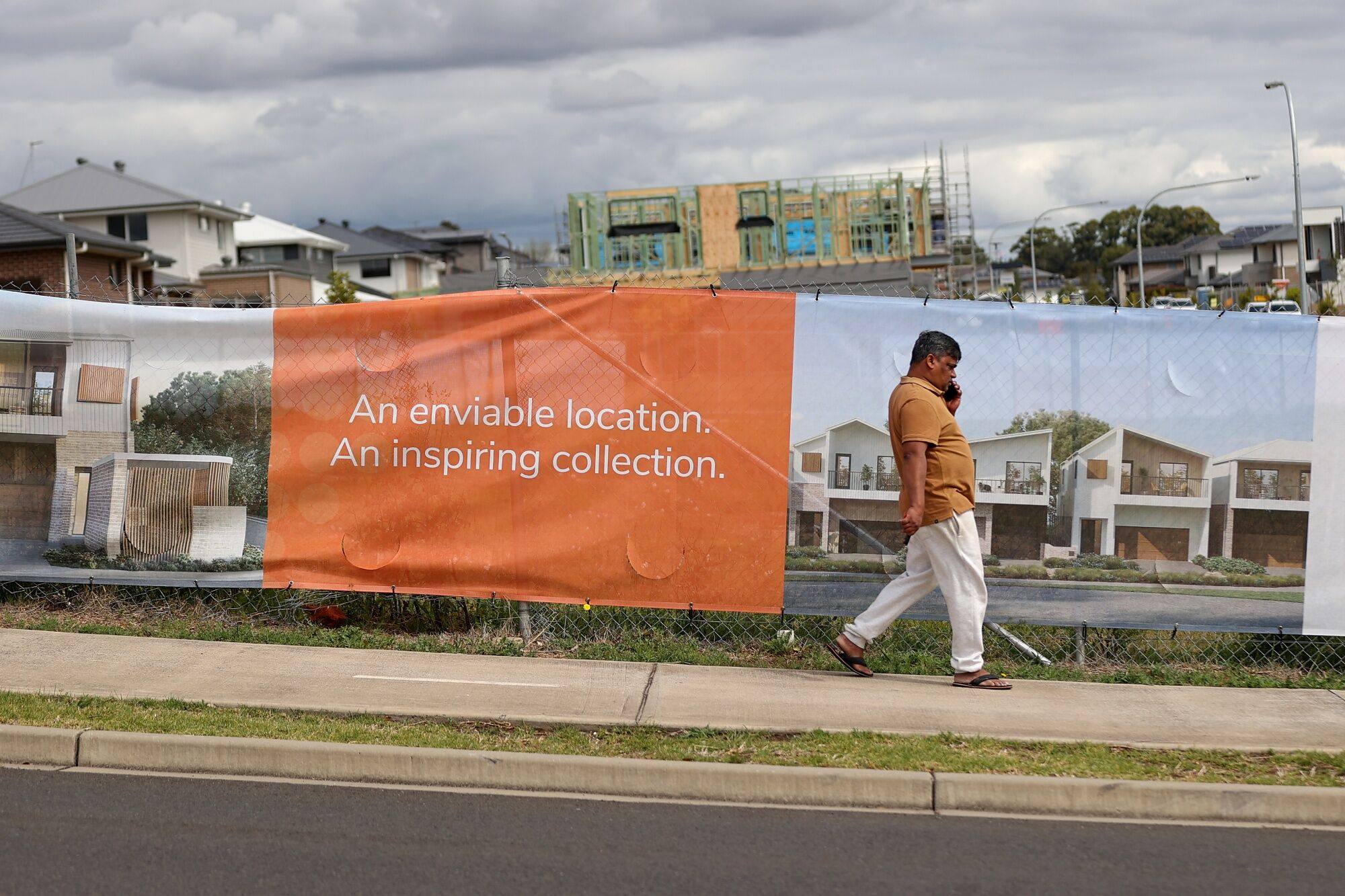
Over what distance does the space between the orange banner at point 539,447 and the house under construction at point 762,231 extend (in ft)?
156

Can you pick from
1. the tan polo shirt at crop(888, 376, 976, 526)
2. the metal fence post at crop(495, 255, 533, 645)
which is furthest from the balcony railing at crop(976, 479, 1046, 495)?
the metal fence post at crop(495, 255, 533, 645)

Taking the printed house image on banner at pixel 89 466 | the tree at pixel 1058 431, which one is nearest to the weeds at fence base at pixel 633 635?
the printed house image on banner at pixel 89 466

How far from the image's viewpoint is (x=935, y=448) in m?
6.90

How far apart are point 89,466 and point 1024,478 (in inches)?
223

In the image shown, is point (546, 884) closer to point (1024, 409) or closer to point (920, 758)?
point (920, 758)

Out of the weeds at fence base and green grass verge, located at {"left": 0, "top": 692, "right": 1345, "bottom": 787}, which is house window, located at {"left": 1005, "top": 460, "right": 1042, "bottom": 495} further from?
green grass verge, located at {"left": 0, "top": 692, "right": 1345, "bottom": 787}

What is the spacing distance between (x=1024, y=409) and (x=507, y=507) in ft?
9.99

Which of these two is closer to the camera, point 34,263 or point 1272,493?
point 1272,493

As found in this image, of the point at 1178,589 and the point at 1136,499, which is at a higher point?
the point at 1136,499

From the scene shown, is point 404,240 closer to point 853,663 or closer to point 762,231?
point 762,231

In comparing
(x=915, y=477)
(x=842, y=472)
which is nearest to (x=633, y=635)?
(x=842, y=472)

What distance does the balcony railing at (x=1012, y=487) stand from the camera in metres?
7.50

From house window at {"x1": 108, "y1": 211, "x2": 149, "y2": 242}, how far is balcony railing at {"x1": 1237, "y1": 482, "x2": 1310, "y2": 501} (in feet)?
189

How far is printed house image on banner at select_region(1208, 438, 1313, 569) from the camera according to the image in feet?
24.3
